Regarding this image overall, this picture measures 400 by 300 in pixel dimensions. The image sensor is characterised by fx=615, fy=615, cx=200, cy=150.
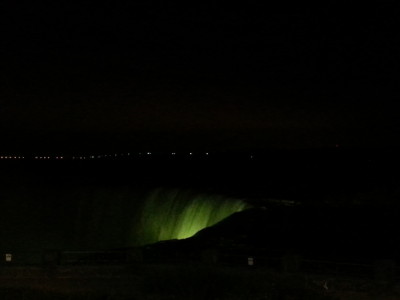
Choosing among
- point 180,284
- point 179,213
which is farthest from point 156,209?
point 180,284

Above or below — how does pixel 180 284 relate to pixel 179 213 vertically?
above

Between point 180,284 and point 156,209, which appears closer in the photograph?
point 180,284

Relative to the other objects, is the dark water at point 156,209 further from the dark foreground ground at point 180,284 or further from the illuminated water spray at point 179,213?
the dark foreground ground at point 180,284

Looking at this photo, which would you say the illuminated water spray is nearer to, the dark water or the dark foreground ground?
the dark water

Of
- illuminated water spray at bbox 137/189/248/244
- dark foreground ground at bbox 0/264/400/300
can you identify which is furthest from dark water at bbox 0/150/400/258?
dark foreground ground at bbox 0/264/400/300

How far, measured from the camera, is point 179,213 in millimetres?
30375

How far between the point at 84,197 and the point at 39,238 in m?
4.57

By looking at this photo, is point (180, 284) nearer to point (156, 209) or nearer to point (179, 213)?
point (179, 213)

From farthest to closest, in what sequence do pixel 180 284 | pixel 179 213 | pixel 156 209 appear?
pixel 156 209, pixel 179 213, pixel 180 284

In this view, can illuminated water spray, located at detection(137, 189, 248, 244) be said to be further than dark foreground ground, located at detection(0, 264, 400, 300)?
Yes

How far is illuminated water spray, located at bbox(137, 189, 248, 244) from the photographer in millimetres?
27406

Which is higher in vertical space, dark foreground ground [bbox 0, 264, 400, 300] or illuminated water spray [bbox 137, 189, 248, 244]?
dark foreground ground [bbox 0, 264, 400, 300]

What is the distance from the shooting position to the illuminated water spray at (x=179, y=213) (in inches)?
1079

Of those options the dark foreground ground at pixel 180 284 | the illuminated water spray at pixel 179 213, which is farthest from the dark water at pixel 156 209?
the dark foreground ground at pixel 180 284
